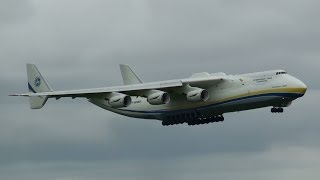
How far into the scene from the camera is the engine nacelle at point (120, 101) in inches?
3130

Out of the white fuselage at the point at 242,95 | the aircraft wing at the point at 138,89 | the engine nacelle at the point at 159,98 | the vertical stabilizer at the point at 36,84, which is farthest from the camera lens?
the vertical stabilizer at the point at 36,84

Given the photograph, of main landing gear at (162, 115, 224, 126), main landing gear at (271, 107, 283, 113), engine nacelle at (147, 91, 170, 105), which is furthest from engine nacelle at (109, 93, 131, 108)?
main landing gear at (271, 107, 283, 113)

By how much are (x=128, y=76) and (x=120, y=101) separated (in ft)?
28.0

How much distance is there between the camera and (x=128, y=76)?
87.9 meters

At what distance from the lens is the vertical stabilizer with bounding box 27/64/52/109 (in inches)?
3285

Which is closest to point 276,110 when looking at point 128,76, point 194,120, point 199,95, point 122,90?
point 199,95

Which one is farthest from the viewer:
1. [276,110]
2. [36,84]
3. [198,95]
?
[36,84]

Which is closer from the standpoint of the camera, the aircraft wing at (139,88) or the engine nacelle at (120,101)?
the engine nacelle at (120,101)

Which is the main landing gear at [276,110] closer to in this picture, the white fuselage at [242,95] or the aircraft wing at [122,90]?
the white fuselage at [242,95]

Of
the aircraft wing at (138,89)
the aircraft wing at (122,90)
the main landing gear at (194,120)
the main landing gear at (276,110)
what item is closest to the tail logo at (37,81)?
the aircraft wing at (138,89)

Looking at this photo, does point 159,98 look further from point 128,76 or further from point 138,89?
point 128,76

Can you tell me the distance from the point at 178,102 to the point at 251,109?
482 cm

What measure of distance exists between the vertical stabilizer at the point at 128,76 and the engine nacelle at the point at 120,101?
7.59m

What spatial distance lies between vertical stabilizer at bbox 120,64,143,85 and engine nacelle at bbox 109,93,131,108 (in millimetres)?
7592
